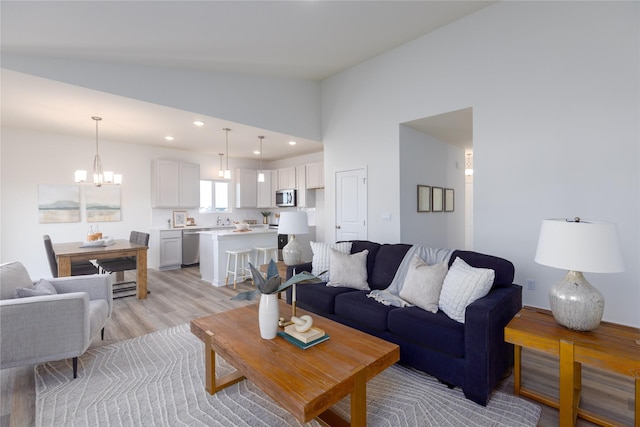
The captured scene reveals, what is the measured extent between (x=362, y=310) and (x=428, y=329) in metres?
0.60

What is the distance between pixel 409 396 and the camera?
201 centimetres

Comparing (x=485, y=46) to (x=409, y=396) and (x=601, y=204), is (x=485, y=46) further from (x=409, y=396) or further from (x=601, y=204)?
(x=409, y=396)

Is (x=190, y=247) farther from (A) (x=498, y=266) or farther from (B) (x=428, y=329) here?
(A) (x=498, y=266)

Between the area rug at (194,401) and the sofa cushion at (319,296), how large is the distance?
82 centimetres

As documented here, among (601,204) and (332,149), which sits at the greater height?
(332,149)

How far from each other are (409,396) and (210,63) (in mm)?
4471

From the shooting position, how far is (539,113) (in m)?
3.28

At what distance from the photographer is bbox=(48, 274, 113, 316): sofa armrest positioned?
264cm

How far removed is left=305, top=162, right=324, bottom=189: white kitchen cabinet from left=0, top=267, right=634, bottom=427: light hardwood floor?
10.5 feet

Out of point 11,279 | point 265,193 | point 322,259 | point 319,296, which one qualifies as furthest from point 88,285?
point 265,193

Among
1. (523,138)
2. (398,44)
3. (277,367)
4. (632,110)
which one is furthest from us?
(398,44)

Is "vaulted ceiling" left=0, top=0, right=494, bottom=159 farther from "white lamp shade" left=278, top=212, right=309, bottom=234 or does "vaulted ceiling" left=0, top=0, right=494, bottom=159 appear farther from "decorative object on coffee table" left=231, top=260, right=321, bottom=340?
"decorative object on coffee table" left=231, top=260, right=321, bottom=340

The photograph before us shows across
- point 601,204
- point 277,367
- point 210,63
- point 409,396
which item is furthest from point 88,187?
point 601,204

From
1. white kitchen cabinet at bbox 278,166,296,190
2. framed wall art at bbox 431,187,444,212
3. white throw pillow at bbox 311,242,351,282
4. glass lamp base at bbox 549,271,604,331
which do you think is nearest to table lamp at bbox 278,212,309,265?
white throw pillow at bbox 311,242,351,282
